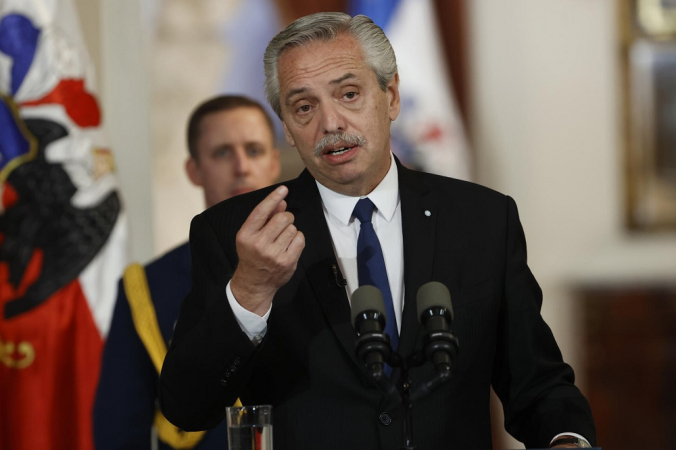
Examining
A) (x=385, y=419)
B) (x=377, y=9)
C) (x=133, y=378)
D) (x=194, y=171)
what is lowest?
(x=133, y=378)

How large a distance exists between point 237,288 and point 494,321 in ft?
1.87

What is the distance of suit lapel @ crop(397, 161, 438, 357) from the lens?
1.80 m

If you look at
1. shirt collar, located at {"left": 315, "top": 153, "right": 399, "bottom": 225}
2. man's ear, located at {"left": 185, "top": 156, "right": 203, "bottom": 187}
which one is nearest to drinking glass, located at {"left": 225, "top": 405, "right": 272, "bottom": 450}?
shirt collar, located at {"left": 315, "top": 153, "right": 399, "bottom": 225}

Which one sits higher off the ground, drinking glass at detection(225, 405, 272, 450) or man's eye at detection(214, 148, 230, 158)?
man's eye at detection(214, 148, 230, 158)

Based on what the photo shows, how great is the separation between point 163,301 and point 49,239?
2.82 feet

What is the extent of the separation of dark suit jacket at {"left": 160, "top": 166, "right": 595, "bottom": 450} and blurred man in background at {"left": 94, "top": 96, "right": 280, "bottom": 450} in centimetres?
89

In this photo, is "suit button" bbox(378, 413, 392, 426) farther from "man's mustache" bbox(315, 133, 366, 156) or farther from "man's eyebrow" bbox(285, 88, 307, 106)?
"man's eyebrow" bbox(285, 88, 307, 106)

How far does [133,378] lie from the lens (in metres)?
2.77

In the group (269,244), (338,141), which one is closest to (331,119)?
(338,141)

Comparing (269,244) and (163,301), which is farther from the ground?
(269,244)

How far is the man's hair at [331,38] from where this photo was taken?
6.56 feet

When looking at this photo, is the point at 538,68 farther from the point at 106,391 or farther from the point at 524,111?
the point at 106,391

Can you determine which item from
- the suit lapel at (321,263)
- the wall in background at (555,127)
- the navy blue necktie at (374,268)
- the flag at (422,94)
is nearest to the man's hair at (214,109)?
the suit lapel at (321,263)

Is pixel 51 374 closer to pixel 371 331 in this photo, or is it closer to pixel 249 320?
pixel 249 320
